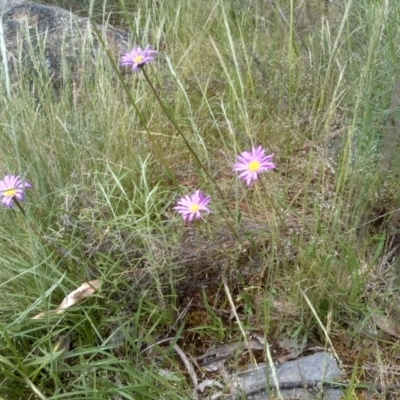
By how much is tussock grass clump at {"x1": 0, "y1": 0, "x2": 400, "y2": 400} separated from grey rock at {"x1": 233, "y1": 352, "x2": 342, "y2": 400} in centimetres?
4

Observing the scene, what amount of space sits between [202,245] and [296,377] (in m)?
0.36

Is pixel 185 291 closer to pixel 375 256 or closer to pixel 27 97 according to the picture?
pixel 375 256

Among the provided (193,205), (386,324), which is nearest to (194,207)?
(193,205)

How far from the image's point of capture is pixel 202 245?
132cm

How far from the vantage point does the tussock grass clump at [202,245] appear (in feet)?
3.82

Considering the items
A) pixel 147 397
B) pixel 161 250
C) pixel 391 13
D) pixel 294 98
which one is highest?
pixel 391 13

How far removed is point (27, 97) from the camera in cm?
182

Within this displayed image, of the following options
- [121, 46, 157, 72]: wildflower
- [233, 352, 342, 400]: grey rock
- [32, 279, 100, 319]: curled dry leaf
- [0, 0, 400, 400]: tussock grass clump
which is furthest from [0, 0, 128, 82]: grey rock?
[233, 352, 342, 400]: grey rock

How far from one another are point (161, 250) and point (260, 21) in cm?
111

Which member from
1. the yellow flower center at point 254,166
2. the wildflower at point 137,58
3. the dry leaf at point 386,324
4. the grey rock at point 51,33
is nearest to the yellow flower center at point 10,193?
the wildflower at point 137,58

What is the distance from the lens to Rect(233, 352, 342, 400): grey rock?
109 cm

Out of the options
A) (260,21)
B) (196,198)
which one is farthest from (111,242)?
(260,21)

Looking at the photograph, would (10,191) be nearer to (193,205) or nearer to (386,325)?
(193,205)

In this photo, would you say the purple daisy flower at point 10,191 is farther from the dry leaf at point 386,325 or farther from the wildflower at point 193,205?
the dry leaf at point 386,325
